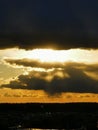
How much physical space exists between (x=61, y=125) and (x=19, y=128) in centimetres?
1843

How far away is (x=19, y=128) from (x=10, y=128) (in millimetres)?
2201

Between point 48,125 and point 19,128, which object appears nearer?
point 19,128

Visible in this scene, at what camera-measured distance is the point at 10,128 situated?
18150cm

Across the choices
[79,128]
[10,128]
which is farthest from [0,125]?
[79,128]

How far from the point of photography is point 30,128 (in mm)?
186625

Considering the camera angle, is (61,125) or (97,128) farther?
(61,125)

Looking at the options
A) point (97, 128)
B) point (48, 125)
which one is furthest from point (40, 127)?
point (97, 128)

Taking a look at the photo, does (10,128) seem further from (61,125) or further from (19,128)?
(61,125)

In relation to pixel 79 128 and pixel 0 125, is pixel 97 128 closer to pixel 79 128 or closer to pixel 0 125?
pixel 79 128

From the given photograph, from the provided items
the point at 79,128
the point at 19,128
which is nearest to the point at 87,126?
the point at 79,128

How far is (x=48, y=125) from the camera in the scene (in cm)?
19925

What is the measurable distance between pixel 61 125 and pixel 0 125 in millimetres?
17720

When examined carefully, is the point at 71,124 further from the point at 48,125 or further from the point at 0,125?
the point at 0,125

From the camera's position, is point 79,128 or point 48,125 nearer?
point 79,128
